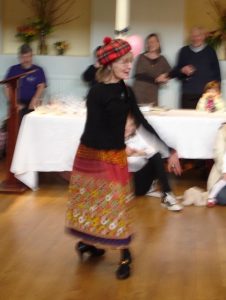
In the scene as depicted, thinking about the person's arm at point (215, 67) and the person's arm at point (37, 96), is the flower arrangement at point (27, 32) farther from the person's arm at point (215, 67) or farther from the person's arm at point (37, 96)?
the person's arm at point (215, 67)

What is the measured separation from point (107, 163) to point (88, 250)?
669 mm

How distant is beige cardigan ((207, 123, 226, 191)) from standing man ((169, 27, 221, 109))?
159 centimetres

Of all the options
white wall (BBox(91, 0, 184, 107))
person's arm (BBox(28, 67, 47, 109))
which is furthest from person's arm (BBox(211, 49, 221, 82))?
person's arm (BBox(28, 67, 47, 109))

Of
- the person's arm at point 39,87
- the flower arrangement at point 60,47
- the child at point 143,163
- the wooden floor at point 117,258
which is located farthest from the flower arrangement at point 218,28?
the wooden floor at point 117,258

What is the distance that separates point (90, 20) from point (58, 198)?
330 cm

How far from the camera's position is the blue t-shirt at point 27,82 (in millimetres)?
6488

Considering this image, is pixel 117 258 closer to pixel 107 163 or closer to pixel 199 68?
pixel 107 163

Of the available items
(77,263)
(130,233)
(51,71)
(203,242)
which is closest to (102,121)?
(130,233)

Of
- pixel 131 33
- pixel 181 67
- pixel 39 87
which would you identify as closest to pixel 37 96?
pixel 39 87

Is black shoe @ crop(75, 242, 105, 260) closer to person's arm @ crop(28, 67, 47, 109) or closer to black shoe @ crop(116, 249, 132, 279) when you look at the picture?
black shoe @ crop(116, 249, 132, 279)

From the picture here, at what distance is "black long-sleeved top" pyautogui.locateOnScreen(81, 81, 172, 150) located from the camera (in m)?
2.98

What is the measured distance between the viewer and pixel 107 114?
300 cm

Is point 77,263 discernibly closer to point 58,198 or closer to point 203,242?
point 203,242

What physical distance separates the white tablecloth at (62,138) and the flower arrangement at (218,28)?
2.16 meters
